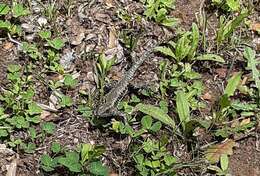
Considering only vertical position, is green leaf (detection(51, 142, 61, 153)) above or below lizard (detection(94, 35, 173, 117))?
below

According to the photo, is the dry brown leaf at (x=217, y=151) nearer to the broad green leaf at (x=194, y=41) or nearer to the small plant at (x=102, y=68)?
the broad green leaf at (x=194, y=41)

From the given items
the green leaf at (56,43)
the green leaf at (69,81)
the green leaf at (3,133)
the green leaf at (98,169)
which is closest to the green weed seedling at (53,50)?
the green leaf at (56,43)

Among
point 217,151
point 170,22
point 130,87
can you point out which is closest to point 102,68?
point 130,87

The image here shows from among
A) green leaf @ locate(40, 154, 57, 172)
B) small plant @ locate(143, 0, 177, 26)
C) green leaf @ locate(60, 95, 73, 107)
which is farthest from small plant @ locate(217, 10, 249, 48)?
green leaf @ locate(40, 154, 57, 172)

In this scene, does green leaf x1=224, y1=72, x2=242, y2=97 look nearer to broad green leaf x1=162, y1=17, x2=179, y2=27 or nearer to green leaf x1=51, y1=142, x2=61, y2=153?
broad green leaf x1=162, y1=17, x2=179, y2=27

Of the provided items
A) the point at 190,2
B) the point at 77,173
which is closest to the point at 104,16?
the point at 190,2

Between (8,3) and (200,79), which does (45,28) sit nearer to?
(8,3)

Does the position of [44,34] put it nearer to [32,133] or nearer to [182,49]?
[32,133]
